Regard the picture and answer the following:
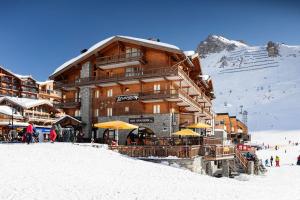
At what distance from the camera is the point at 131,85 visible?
127 ft

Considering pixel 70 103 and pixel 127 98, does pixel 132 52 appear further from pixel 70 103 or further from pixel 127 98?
pixel 70 103

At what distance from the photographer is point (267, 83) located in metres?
160

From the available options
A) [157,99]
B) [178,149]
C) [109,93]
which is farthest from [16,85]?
[178,149]

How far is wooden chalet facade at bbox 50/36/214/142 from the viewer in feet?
117

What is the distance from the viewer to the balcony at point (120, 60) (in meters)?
37.6

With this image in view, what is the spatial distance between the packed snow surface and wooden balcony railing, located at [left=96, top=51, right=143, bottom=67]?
59.4 feet

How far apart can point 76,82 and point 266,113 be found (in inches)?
3540

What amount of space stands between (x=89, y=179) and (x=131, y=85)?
24630 millimetres

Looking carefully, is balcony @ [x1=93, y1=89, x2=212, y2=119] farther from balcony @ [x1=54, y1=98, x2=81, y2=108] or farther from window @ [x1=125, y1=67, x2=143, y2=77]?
balcony @ [x1=54, y1=98, x2=81, y2=108]

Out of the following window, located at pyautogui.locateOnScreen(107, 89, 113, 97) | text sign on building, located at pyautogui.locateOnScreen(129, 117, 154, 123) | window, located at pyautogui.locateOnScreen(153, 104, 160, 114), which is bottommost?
text sign on building, located at pyautogui.locateOnScreen(129, 117, 154, 123)

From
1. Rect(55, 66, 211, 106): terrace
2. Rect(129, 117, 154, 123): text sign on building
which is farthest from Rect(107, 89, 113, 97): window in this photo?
Rect(129, 117, 154, 123): text sign on building

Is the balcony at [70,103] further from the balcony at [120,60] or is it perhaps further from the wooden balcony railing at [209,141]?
the wooden balcony railing at [209,141]

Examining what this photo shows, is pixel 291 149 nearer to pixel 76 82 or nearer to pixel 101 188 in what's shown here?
pixel 76 82

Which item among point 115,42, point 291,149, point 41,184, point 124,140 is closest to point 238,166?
point 124,140
